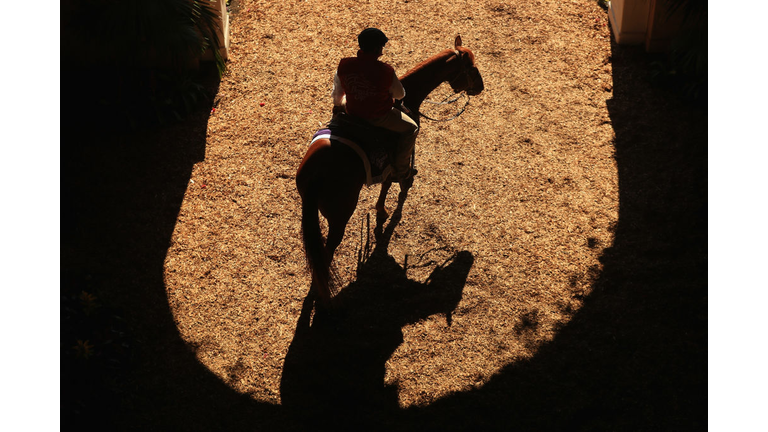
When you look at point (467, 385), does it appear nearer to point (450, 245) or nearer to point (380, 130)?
point (450, 245)

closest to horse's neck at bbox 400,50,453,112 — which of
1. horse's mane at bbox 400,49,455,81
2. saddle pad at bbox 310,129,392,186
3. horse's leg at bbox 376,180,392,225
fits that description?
horse's mane at bbox 400,49,455,81

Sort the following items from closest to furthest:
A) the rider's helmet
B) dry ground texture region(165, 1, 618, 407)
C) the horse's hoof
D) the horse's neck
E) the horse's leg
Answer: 1. the rider's helmet
2. dry ground texture region(165, 1, 618, 407)
3. the horse's neck
4. the horse's leg
5. the horse's hoof

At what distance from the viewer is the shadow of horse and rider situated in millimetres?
5031

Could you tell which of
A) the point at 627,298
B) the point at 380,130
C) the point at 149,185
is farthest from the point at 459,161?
the point at 149,185

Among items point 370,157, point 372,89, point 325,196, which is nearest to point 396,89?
point 372,89

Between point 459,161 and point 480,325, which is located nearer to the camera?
point 480,325

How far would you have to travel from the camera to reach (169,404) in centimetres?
502

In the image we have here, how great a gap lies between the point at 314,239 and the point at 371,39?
1786mm

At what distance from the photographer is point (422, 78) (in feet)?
19.0

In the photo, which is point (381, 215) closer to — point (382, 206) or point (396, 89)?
point (382, 206)

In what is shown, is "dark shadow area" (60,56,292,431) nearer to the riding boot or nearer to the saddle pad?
the saddle pad

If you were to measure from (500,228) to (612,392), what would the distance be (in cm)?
211

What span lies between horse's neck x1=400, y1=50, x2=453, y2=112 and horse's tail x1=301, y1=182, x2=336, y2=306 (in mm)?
1608

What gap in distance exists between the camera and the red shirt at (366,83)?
4797mm
